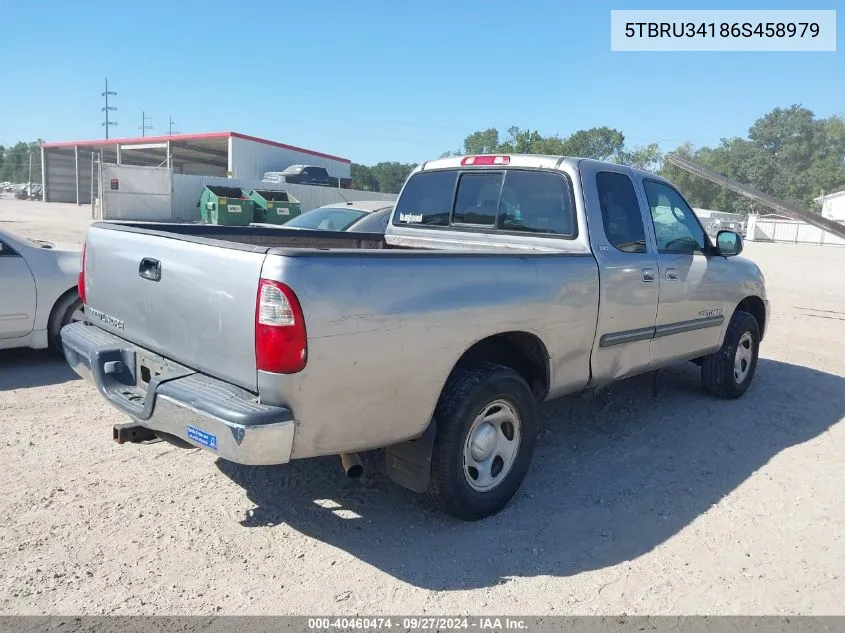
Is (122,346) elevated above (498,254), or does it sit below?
below

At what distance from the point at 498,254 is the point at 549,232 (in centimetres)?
107

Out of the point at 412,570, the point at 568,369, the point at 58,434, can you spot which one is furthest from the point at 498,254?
the point at 58,434

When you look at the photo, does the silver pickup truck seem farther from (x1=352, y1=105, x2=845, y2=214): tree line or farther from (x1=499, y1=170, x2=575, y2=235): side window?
(x1=352, y1=105, x2=845, y2=214): tree line

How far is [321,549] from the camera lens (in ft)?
11.1

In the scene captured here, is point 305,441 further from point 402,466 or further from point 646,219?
point 646,219

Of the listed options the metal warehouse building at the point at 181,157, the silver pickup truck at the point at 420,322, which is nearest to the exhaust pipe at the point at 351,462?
the silver pickup truck at the point at 420,322

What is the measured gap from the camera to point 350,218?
10656mm

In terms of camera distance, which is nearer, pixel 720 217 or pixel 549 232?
pixel 549 232

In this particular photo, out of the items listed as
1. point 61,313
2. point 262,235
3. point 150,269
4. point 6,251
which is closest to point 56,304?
point 61,313

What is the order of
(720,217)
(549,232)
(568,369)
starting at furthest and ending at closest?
(720,217) < (549,232) < (568,369)

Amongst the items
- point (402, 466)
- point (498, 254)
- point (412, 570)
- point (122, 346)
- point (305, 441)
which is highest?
point (498, 254)

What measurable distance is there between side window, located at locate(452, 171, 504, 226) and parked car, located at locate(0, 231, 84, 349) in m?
3.67

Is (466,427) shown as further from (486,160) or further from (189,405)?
(486,160)

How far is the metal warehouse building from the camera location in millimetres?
37281
